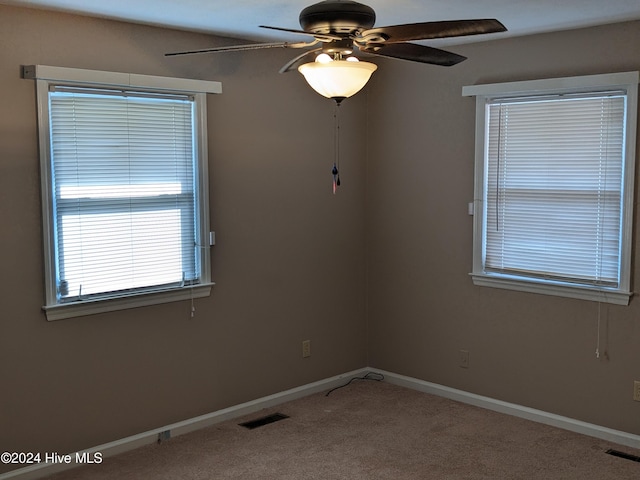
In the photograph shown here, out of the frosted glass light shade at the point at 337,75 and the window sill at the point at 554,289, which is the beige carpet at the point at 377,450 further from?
the frosted glass light shade at the point at 337,75

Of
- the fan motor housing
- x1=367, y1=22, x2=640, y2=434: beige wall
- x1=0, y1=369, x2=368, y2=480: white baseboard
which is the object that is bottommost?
x1=0, y1=369, x2=368, y2=480: white baseboard

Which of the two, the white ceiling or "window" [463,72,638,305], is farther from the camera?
"window" [463,72,638,305]

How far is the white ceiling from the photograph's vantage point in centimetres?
341

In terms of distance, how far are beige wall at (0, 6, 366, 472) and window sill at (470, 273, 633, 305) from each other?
1.02 metres

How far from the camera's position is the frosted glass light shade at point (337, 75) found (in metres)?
2.58

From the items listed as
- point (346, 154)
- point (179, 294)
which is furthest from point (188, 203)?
point (346, 154)

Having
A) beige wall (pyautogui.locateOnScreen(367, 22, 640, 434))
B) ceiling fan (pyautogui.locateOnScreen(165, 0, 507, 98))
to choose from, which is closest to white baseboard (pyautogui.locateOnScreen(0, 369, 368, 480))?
beige wall (pyautogui.locateOnScreen(367, 22, 640, 434))

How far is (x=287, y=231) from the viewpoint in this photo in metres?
4.77

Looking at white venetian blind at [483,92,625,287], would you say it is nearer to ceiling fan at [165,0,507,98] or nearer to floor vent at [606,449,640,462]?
floor vent at [606,449,640,462]

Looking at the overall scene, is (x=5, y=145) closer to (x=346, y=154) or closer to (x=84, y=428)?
(x=84, y=428)

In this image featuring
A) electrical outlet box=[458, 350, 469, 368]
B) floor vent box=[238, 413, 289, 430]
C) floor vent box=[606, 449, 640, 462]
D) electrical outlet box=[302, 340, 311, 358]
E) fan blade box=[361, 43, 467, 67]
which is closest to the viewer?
fan blade box=[361, 43, 467, 67]

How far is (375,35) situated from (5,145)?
198cm

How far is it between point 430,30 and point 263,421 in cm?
282

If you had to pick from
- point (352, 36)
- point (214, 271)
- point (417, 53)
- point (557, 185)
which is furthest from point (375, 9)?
point (214, 271)
